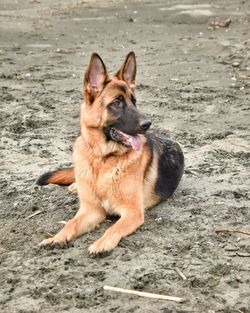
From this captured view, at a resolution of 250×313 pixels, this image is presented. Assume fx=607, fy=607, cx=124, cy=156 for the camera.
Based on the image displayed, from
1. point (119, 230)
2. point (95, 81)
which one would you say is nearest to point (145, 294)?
point (119, 230)

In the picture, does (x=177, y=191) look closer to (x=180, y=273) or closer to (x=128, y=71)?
(x=128, y=71)

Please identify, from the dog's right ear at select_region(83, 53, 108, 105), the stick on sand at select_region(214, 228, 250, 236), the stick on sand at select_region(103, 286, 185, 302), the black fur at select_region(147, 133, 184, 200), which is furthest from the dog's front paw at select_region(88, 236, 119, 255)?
the dog's right ear at select_region(83, 53, 108, 105)

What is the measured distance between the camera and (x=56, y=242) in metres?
4.85

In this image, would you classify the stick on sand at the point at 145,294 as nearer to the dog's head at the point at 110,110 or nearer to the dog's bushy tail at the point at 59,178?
the dog's head at the point at 110,110

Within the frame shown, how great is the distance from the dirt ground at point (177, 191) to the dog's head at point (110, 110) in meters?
0.79

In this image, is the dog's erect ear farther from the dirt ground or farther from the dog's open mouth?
the dirt ground

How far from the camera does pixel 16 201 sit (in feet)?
19.4

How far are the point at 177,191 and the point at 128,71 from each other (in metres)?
1.37

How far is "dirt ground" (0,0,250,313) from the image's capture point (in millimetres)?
4203

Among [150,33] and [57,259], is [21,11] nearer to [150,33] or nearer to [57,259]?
[150,33]

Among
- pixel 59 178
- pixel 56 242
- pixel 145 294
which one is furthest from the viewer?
pixel 59 178

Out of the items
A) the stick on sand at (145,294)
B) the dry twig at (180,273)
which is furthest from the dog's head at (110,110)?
the stick on sand at (145,294)

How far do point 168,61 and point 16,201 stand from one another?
23.0 ft

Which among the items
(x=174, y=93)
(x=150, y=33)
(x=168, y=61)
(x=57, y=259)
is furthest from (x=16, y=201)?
(x=150, y=33)
